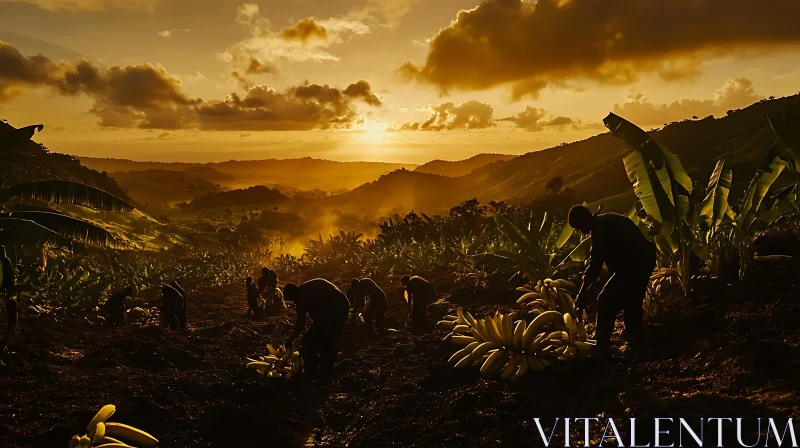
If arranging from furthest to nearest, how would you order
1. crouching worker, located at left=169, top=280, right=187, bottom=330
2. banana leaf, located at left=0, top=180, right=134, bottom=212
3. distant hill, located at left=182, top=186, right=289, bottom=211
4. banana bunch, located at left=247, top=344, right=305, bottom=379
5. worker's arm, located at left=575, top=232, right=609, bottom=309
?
distant hill, located at left=182, top=186, right=289, bottom=211 < crouching worker, located at left=169, top=280, right=187, bottom=330 < banana leaf, located at left=0, top=180, right=134, bottom=212 < banana bunch, located at left=247, top=344, right=305, bottom=379 < worker's arm, located at left=575, top=232, right=609, bottom=309

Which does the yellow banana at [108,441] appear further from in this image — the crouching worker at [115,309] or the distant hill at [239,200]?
the distant hill at [239,200]

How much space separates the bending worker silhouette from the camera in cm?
583

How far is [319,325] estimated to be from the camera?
8086mm

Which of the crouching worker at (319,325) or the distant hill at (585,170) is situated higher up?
the distant hill at (585,170)

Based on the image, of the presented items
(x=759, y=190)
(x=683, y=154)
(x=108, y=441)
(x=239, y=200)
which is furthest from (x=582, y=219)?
(x=239, y=200)

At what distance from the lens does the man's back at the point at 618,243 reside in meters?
5.81

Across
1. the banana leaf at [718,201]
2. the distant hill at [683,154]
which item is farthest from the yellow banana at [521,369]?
the distant hill at [683,154]

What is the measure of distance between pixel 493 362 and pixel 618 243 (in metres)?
2.00

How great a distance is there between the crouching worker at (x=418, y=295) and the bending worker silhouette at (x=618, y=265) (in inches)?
197

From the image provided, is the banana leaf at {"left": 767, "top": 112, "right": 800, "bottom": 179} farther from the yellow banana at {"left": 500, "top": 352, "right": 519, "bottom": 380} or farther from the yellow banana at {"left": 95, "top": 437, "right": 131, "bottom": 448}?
the yellow banana at {"left": 95, "top": 437, "right": 131, "bottom": 448}

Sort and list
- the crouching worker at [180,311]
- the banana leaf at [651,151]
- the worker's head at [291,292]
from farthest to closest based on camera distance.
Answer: the crouching worker at [180,311], the worker's head at [291,292], the banana leaf at [651,151]

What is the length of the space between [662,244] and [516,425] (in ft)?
12.3

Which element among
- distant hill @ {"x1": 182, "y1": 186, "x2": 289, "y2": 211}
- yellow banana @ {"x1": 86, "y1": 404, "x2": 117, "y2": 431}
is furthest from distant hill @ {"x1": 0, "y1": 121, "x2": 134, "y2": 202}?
yellow banana @ {"x1": 86, "y1": 404, "x2": 117, "y2": 431}

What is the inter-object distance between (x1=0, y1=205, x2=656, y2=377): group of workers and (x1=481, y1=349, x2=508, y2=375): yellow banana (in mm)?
1125
